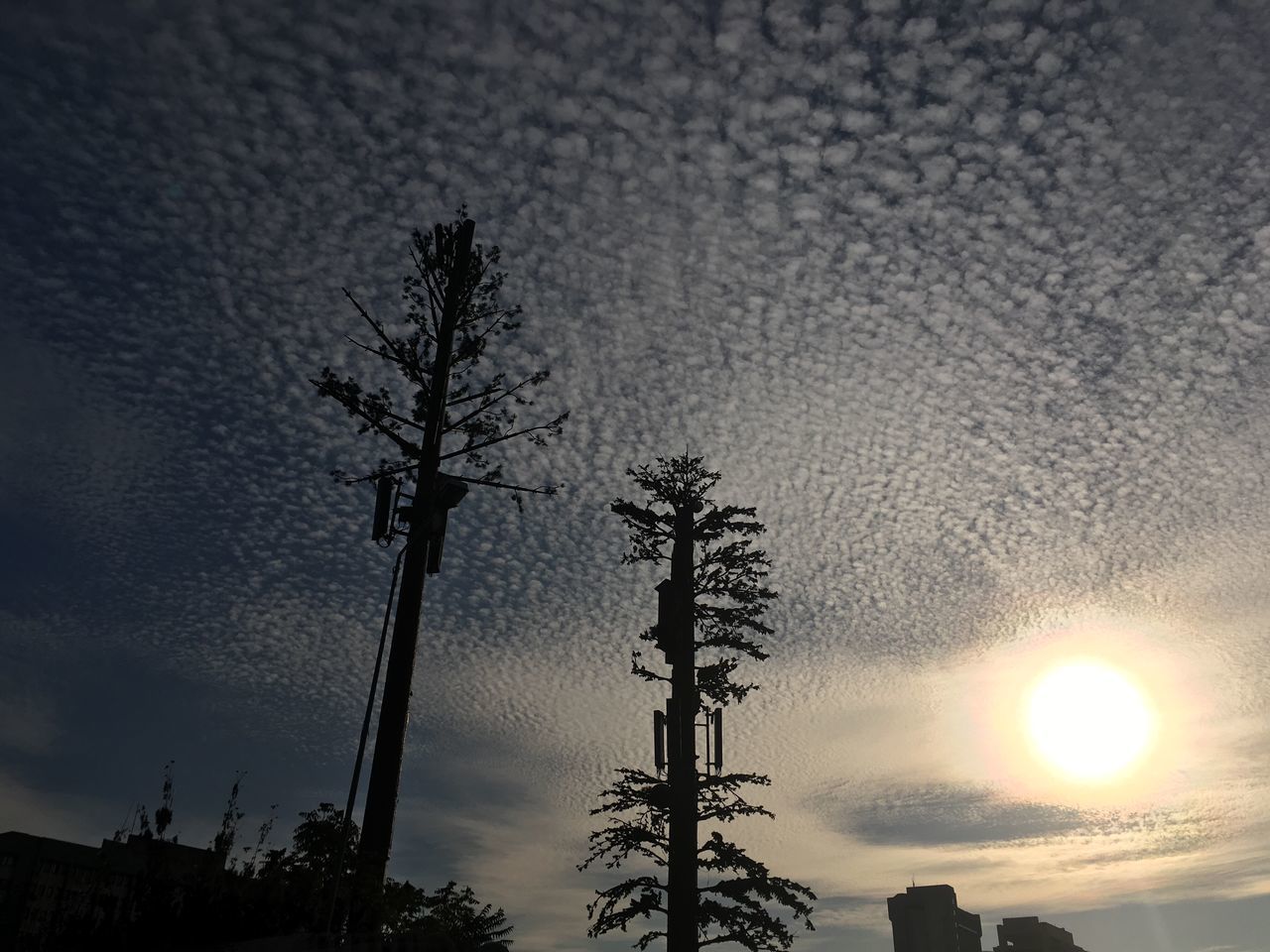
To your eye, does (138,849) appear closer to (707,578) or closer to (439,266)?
(439,266)

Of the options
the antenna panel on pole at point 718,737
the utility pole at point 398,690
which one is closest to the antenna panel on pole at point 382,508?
the utility pole at point 398,690

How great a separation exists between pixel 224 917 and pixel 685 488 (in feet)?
59.9

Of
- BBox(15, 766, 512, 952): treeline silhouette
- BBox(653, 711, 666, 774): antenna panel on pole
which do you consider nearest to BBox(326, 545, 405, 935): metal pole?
BBox(15, 766, 512, 952): treeline silhouette

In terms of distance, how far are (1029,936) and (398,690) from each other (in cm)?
12412

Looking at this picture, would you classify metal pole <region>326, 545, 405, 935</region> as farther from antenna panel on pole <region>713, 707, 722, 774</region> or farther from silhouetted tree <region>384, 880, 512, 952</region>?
antenna panel on pole <region>713, 707, 722, 774</region>

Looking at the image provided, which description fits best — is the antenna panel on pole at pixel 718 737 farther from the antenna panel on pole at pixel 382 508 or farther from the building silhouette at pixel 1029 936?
the building silhouette at pixel 1029 936

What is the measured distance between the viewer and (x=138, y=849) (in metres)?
10.8

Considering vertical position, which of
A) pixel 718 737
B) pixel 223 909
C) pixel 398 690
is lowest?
pixel 223 909

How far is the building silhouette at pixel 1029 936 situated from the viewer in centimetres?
11394

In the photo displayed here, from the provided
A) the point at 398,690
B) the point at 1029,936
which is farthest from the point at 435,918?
the point at 1029,936

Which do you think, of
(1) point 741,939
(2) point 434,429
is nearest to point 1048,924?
(1) point 741,939

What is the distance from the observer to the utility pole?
11797mm

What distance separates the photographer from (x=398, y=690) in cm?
1405

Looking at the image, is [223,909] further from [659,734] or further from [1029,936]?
[1029,936]
